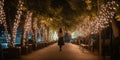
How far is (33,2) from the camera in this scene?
4512 cm

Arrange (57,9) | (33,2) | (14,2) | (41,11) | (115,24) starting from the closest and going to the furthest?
(115,24)
(14,2)
(33,2)
(41,11)
(57,9)

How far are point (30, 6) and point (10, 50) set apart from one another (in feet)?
40.5

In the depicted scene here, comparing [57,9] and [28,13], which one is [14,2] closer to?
[28,13]

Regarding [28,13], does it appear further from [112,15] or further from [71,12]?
[71,12]

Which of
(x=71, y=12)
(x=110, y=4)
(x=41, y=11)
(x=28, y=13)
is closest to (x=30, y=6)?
(x=28, y=13)

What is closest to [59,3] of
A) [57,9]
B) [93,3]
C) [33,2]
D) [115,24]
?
[57,9]

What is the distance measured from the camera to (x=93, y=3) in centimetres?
4184

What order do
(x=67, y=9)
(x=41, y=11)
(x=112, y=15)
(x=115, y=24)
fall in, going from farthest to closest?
(x=67, y=9) → (x=41, y=11) → (x=115, y=24) → (x=112, y=15)

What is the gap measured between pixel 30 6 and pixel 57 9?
34.2ft

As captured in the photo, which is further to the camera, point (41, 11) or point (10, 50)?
point (41, 11)

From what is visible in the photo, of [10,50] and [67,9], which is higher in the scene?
[67,9]

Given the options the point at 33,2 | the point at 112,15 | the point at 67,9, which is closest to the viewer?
the point at 112,15

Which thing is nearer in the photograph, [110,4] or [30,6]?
[110,4]

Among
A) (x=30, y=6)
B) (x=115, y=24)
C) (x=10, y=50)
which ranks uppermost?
(x=30, y=6)
